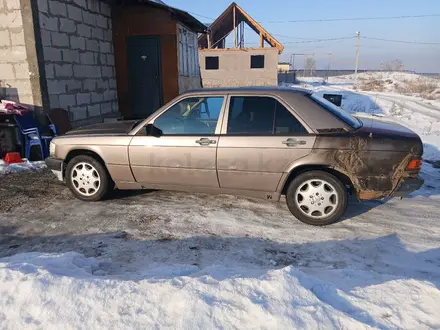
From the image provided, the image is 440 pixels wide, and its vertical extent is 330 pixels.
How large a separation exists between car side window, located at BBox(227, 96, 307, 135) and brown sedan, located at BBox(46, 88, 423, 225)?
1cm

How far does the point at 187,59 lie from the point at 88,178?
8.61 metres

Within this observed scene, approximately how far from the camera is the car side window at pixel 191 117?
4438mm

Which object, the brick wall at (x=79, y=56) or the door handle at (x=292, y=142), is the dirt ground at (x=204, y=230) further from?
the brick wall at (x=79, y=56)

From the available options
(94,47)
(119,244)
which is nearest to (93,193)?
(119,244)

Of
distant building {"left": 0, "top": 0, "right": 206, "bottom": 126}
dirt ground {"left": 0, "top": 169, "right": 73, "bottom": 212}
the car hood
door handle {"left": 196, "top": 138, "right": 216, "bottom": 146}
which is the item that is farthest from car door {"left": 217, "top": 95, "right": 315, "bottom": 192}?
distant building {"left": 0, "top": 0, "right": 206, "bottom": 126}

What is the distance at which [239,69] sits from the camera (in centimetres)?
3138

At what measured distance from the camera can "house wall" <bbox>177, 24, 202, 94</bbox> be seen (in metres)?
11.2

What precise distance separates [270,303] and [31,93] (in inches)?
288

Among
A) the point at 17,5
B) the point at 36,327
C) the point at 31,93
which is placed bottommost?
the point at 36,327

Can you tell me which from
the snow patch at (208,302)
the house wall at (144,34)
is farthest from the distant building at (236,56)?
the snow patch at (208,302)

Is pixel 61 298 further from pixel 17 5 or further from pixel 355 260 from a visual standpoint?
pixel 17 5

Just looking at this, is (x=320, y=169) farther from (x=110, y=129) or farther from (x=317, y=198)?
(x=110, y=129)

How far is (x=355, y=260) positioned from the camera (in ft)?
11.2

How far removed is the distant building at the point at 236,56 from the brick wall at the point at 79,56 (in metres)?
20.8
